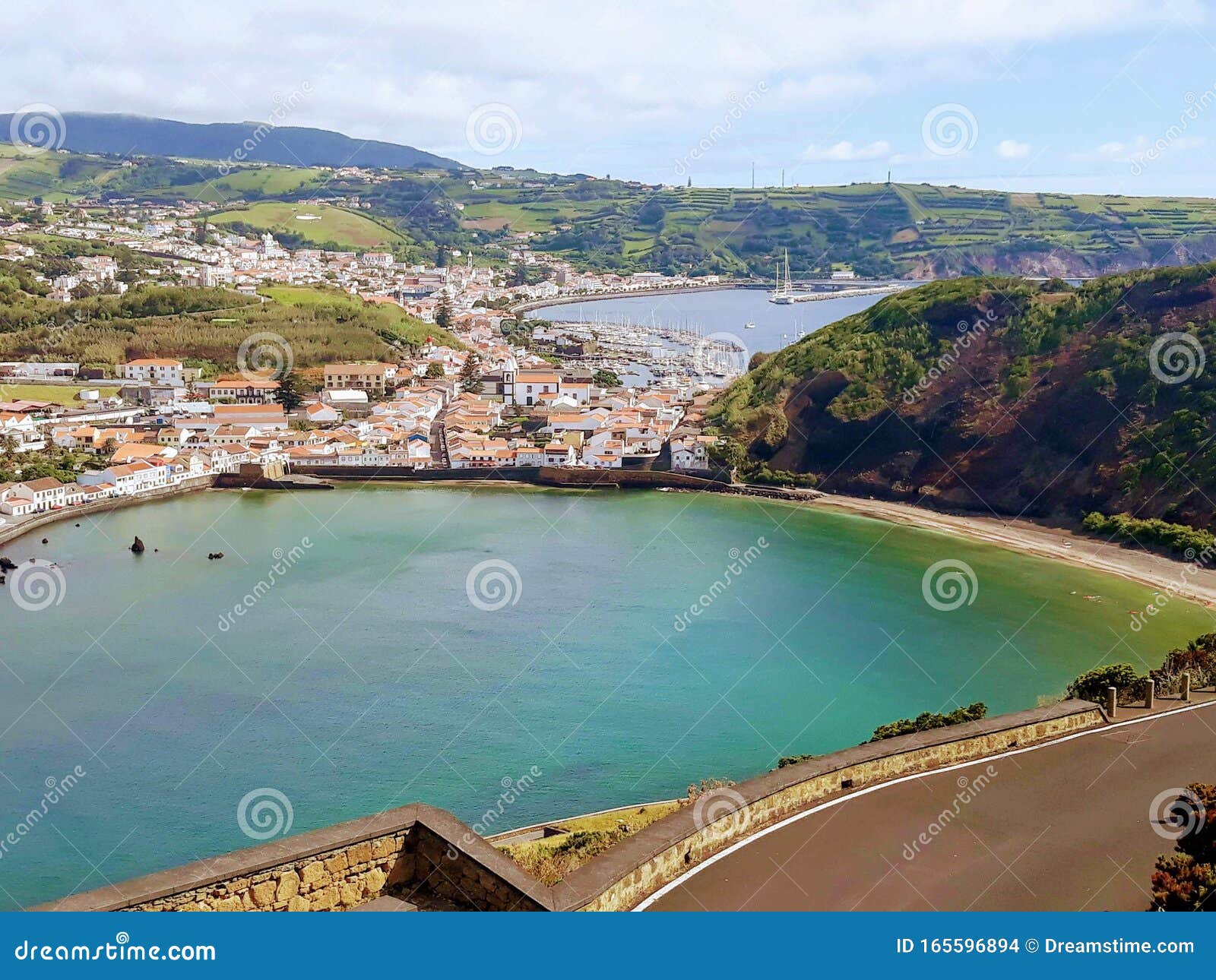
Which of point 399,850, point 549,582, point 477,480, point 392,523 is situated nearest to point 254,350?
point 477,480

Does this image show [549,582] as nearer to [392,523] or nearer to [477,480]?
[392,523]

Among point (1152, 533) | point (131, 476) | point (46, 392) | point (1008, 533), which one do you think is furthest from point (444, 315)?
point (1152, 533)

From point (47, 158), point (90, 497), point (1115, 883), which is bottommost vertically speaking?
point (90, 497)

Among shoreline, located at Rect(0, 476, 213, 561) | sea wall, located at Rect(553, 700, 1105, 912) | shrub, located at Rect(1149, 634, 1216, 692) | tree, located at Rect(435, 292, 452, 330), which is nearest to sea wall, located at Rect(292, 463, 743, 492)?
shoreline, located at Rect(0, 476, 213, 561)

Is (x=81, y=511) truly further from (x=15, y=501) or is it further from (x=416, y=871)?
(x=416, y=871)

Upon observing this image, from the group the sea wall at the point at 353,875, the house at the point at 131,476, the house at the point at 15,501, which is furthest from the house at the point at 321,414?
the sea wall at the point at 353,875

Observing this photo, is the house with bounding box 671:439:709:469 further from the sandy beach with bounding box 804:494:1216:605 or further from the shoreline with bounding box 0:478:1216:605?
the sandy beach with bounding box 804:494:1216:605

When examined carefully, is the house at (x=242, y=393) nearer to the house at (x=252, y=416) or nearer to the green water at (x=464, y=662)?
the house at (x=252, y=416)
